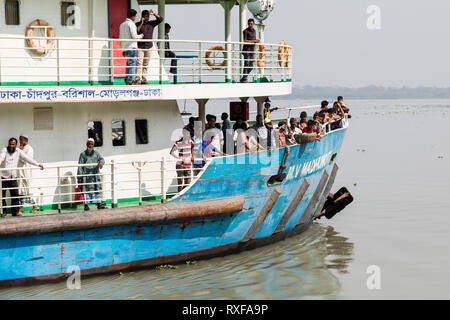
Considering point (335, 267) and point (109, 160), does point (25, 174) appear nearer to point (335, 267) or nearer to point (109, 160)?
point (109, 160)

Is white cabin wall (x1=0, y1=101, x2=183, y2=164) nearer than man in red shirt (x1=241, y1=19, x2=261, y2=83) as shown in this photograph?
Yes

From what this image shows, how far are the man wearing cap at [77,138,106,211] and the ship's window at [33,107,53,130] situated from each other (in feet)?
2.64

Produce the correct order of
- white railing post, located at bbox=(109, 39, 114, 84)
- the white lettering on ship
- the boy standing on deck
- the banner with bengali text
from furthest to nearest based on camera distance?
1. the white lettering on ship
2. the boy standing on deck
3. white railing post, located at bbox=(109, 39, 114, 84)
4. the banner with bengali text

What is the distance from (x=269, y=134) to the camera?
45.8ft

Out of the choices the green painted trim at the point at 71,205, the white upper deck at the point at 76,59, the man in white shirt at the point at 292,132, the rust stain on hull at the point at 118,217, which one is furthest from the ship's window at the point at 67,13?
the man in white shirt at the point at 292,132

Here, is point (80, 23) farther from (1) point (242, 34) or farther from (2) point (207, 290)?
(2) point (207, 290)

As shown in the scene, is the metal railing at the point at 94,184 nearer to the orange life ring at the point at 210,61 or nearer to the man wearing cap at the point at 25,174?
the man wearing cap at the point at 25,174

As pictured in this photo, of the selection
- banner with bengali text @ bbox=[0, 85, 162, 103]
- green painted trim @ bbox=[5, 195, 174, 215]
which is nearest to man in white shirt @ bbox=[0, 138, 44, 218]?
green painted trim @ bbox=[5, 195, 174, 215]

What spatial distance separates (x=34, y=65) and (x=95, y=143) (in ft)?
5.51

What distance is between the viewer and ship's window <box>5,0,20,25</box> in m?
12.1

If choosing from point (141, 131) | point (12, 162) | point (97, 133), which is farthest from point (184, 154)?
point (12, 162)

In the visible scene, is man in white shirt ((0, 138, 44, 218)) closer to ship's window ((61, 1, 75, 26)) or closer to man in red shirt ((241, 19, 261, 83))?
ship's window ((61, 1, 75, 26))

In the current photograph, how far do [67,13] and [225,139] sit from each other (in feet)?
12.1

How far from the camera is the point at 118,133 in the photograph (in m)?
13.1
